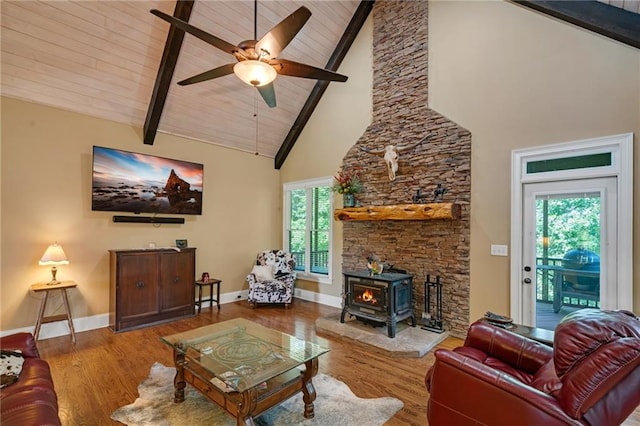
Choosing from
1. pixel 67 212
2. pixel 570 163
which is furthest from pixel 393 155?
pixel 67 212

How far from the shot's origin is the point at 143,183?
482cm

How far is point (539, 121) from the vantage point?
363 centimetres

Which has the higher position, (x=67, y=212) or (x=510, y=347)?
(x=67, y=212)

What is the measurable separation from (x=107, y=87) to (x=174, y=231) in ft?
7.69

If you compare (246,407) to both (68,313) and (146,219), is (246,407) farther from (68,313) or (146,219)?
(146,219)

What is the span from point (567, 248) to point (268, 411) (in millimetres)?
3607

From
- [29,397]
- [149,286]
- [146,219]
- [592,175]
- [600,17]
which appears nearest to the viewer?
[29,397]

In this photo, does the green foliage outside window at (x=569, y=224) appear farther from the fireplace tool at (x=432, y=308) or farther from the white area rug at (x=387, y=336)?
the white area rug at (x=387, y=336)

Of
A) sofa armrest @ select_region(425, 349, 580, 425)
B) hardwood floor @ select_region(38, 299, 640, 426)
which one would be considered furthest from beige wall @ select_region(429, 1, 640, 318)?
sofa armrest @ select_region(425, 349, 580, 425)

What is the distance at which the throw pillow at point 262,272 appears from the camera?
5.77m

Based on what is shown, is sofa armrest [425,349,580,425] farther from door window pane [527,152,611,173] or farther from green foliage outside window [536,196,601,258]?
door window pane [527,152,611,173]

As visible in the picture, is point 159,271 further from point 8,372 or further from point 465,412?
point 465,412

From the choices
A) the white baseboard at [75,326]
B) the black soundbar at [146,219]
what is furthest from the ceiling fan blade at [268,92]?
the white baseboard at [75,326]

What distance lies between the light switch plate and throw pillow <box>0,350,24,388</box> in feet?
15.1
